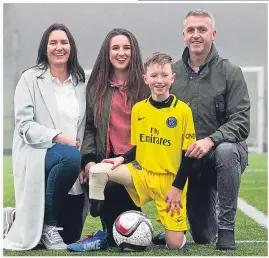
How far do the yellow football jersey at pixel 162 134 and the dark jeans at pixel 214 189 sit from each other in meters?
0.16

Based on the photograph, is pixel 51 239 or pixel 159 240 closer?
pixel 51 239

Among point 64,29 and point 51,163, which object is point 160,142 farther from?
point 64,29

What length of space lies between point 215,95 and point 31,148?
3.91ft

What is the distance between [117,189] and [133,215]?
9.0 inches

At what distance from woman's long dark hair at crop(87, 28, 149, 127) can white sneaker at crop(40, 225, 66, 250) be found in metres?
0.71

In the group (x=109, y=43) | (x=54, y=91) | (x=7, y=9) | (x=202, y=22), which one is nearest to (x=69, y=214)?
(x=54, y=91)

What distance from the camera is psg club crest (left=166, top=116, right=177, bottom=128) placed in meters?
4.70

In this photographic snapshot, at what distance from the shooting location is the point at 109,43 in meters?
5.04

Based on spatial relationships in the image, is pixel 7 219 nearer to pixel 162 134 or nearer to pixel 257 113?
pixel 162 134

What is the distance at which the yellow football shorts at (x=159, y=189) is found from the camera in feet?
15.5

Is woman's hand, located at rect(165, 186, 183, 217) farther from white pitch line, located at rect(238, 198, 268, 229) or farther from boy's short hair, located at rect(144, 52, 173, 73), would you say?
white pitch line, located at rect(238, 198, 268, 229)

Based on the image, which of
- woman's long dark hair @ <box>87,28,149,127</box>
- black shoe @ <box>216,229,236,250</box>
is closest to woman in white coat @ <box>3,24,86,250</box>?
woman's long dark hair @ <box>87,28,149,127</box>

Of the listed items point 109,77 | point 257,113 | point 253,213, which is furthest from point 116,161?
point 257,113

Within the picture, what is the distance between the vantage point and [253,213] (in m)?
7.84
